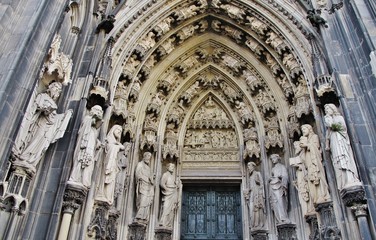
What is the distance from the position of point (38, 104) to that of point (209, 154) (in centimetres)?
494

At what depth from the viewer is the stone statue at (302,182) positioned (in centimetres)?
695

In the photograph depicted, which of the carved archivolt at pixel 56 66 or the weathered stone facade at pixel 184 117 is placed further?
the carved archivolt at pixel 56 66

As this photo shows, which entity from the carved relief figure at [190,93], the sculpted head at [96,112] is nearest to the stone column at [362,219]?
the sculpted head at [96,112]

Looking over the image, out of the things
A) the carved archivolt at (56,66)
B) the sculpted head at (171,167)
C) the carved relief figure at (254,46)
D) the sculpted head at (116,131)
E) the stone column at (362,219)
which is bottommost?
the stone column at (362,219)

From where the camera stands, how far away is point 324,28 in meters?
7.86

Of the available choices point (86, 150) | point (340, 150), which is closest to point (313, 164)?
point (340, 150)

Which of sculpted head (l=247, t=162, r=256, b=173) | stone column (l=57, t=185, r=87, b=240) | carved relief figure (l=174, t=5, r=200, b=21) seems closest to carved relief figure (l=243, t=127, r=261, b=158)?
sculpted head (l=247, t=162, r=256, b=173)

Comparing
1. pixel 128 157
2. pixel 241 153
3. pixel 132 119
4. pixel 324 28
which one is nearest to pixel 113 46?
pixel 132 119

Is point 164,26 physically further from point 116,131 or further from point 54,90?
point 54,90

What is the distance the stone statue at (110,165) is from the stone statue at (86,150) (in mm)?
357

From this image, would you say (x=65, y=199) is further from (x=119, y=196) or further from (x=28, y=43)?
(x=28, y=43)

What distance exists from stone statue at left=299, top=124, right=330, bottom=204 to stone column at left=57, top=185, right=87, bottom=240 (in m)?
4.19

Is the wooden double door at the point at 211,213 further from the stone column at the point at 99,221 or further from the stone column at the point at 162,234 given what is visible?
the stone column at the point at 99,221

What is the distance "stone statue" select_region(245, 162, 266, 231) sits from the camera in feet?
26.0
